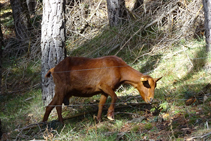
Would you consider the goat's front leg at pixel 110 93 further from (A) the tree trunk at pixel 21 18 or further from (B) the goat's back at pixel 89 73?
(A) the tree trunk at pixel 21 18

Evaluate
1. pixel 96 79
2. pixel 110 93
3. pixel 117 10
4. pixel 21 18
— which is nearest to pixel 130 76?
pixel 110 93

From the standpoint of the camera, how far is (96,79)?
19.3 ft

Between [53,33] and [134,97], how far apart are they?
274cm

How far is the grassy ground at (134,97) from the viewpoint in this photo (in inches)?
205

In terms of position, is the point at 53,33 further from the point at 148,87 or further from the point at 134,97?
the point at 148,87

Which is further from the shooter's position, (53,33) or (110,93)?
(53,33)

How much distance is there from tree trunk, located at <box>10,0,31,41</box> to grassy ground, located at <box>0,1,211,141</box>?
1.05m

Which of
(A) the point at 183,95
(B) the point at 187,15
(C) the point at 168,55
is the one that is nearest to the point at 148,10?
(B) the point at 187,15

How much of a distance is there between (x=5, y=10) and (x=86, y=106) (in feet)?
43.4

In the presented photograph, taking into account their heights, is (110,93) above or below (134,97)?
above

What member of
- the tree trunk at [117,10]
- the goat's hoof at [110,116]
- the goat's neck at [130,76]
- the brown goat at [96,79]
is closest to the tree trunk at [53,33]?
the brown goat at [96,79]

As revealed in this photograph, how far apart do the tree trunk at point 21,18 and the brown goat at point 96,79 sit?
674cm

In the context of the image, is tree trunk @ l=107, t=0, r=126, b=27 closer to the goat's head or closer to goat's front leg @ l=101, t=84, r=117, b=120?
the goat's head

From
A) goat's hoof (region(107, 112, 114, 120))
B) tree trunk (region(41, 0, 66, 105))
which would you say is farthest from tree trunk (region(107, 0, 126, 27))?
goat's hoof (region(107, 112, 114, 120))
